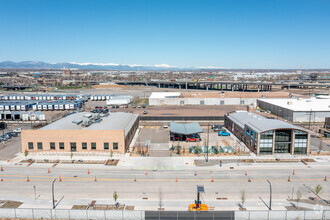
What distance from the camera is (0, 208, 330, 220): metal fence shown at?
22.3 meters

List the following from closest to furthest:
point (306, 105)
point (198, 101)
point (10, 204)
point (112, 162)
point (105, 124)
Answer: point (10, 204) < point (112, 162) < point (105, 124) < point (306, 105) < point (198, 101)

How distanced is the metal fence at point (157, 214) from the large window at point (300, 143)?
2056 centimetres

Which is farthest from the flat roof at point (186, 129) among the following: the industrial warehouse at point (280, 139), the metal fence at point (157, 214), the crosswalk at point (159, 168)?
the metal fence at point (157, 214)

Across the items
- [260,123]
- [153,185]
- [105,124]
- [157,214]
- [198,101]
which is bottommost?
[153,185]

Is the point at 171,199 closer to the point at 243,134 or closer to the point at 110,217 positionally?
the point at 110,217

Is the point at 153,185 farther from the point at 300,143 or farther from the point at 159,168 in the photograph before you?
the point at 300,143

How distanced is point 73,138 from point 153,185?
18994 millimetres

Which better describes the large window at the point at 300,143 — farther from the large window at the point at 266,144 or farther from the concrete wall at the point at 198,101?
the concrete wall at the point at 198,101

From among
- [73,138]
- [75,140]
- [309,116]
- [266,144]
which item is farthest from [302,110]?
[73,138]

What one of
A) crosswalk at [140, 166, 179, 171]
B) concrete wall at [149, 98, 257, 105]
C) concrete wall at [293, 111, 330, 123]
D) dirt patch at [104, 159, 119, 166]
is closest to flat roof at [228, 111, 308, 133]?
crosswalk at [140, 166, 179, 171]

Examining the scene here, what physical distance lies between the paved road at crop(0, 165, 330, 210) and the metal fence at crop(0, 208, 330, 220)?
2.77 meters

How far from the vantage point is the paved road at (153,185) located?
1064 inches

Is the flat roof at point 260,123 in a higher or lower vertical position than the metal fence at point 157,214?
higher

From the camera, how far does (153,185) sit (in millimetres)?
30828
